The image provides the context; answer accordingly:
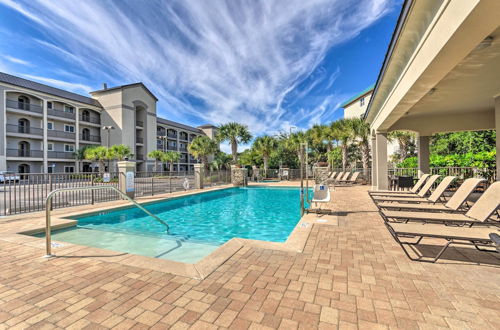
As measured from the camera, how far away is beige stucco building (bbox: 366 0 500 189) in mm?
2771

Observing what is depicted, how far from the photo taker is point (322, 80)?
28.1 m

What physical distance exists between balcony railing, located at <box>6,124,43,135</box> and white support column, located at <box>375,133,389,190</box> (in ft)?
121

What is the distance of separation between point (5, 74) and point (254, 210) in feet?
114

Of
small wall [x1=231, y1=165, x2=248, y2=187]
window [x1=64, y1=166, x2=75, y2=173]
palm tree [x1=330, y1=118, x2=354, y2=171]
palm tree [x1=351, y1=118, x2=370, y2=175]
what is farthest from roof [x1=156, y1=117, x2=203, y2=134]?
palm tree [x1=351, y1=118, x2=370, y2=175]

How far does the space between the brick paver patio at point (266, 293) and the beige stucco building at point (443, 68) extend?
2920 millimetres

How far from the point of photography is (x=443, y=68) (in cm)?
380

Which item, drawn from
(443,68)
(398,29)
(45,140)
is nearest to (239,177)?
(398,29)

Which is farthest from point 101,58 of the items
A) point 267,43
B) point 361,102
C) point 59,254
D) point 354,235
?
point 361,102

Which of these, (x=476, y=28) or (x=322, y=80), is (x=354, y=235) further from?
(x=322, y=80)

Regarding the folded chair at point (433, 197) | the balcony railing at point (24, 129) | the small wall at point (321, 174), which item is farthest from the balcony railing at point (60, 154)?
the folded chair at point (433, 197)

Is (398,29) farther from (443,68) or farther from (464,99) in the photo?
(464,99)

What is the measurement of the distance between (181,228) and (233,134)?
19.0 m

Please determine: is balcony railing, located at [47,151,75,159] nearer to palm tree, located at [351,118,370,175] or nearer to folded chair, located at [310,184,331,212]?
folded chair, located at [310,184,331,212]

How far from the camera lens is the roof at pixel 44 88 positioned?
2548cm
